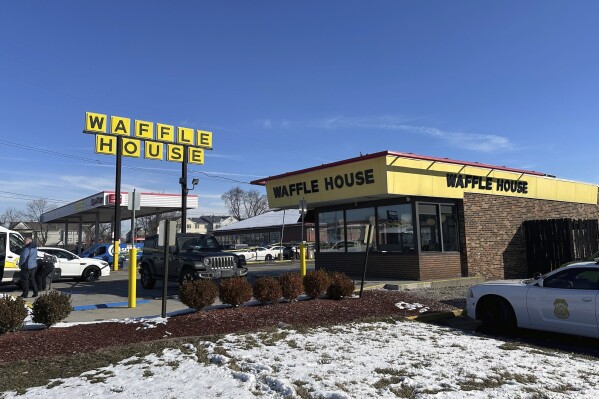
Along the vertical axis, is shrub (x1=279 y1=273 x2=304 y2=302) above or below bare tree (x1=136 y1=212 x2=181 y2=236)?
below

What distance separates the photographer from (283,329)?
8.62 metres

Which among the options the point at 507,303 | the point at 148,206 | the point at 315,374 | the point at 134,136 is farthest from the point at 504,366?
the point at 148,206

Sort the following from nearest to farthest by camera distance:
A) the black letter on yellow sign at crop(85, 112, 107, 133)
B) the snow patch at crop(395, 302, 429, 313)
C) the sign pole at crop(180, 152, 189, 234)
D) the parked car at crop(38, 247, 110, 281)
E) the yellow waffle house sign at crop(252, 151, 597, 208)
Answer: the snow patch at crop(395, 302, 429, 313), the yellow waffle house sign at crop(252, 151, 597, 208), the parked car at crop(38, 247, 110, 281), the black letter on yellow sign at crop(85, 112, 107, 133), the sign pole at crop(180, 152, 189, 234)

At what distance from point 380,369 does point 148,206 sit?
33.8 metres

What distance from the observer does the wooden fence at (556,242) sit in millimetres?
18152

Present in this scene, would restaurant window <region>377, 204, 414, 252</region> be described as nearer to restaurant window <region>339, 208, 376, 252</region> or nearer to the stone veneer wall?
the stone veneer wall

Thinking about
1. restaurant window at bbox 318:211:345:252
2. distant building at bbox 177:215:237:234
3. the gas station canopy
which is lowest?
restaurant window at bbox 318:211:345:252

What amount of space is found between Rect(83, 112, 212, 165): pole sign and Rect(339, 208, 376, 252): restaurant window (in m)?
15.5

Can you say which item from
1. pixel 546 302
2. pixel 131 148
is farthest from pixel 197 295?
pixel 131 148

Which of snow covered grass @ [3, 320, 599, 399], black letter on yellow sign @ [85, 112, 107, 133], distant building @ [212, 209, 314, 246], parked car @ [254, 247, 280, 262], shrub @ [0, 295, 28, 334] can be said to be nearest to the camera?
snow covered grass @ [3, 320, 599, 399]

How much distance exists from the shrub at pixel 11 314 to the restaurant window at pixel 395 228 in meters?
→ 12.0

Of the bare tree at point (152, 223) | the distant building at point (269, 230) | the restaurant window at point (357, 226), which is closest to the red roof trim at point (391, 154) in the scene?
the restaurant window at point (357, 226)

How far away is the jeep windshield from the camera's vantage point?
15.2 meters

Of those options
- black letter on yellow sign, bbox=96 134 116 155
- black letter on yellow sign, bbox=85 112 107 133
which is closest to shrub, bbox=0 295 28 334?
black letter on yellow sign, bbox=85 112 107 133
